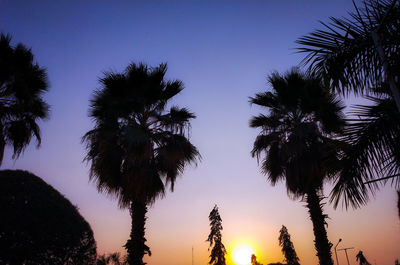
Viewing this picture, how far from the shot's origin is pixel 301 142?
→ 42.8ft

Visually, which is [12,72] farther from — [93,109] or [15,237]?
[15,237]

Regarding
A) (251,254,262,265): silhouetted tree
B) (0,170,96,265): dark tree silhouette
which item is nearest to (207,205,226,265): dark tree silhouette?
(251,254,262,265): silhouetted tree

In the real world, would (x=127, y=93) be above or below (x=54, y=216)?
above

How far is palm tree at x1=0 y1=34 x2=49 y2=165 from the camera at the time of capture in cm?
1004

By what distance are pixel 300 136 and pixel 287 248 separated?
4821 centimetres

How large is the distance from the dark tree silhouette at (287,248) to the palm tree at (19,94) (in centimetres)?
5336

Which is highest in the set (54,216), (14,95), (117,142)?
(14,95)

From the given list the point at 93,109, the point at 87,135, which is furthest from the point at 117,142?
the point at 93,109

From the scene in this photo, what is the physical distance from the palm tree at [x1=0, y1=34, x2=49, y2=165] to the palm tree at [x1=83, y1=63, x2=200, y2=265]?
2106 mm

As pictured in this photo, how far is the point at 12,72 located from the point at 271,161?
11244 millimetres

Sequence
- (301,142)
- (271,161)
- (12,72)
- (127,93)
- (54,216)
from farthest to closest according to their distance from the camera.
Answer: (54,216) → (271,161) → (301,142) → (127,93) → (12,72)

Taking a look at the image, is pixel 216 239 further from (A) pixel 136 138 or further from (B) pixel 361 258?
(A) pixel 136 138

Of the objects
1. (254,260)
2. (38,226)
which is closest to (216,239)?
(254,260)

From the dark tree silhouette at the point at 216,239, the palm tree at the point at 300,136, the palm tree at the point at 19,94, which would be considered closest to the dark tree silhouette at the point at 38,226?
the palm tree at the point at 19,94
